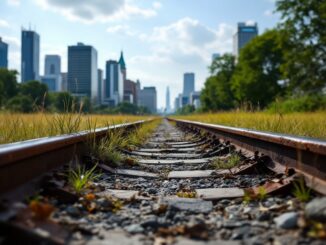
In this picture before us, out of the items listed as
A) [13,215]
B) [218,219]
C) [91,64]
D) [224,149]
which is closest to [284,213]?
[218,219]

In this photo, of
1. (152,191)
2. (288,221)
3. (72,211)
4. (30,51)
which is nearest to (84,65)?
(152,191)

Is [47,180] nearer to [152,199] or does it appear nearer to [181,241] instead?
[152,199]

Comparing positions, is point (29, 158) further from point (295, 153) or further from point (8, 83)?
point (8, 83)

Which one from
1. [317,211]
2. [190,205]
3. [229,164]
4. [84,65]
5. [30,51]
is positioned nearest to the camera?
[317,211]

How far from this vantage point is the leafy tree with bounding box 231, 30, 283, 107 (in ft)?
175

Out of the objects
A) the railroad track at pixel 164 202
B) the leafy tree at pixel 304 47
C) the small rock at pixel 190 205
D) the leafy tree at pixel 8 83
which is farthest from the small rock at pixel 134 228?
the leafy tree at pixel 8 83

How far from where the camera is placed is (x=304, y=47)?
33.0m

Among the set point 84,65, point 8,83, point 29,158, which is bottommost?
point 29,158

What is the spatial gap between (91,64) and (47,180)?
676 cm

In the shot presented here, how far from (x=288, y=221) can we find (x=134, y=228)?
2.76 ft

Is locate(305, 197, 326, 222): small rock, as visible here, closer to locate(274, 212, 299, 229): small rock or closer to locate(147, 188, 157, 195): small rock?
locate(274, 212, 299, 229): small rock

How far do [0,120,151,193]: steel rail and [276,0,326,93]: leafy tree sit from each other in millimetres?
30711

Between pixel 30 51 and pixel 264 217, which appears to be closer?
pixel 264 217

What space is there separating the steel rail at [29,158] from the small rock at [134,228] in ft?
2.57
